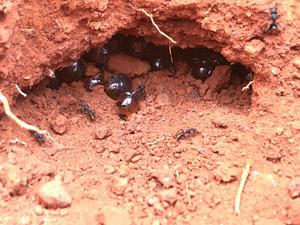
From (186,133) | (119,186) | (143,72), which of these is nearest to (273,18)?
(186,133)

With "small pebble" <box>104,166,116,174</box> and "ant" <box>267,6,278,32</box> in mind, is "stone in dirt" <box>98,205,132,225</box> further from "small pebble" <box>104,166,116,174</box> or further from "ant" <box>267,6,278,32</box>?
"ant" <box>267,6,278,32</box>

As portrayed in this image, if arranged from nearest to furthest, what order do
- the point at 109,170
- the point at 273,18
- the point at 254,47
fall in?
the point at 109,170
the point at 273,18
the point at 254,47

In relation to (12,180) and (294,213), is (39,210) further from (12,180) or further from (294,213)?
(294,213)

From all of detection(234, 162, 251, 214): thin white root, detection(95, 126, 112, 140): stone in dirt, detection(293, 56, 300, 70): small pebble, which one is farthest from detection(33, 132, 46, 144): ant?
detection(293, 56, 300, 70): small pebble

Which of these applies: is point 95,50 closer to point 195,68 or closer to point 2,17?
point 195,68

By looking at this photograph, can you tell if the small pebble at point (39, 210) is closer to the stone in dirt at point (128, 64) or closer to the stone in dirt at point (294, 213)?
the stone in dirt at point (294, 213)
